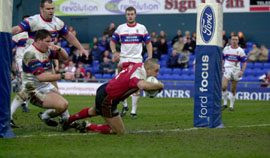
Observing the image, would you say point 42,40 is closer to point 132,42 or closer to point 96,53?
point 132,42

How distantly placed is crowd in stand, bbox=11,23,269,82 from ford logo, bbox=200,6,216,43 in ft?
55.3

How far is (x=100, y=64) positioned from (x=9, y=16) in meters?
22.2

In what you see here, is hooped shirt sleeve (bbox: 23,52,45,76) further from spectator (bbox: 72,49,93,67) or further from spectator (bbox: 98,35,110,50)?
spectator (bbox: 98,35,110,50)

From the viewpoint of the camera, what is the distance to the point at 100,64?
110ft

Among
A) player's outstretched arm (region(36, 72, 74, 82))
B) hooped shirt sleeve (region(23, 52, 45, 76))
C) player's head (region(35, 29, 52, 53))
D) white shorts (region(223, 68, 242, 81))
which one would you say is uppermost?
player's head (region(35, 29, 52, 53))

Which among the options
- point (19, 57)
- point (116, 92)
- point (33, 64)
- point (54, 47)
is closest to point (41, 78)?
point (33, 64)

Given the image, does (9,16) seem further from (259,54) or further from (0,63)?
(259,54)

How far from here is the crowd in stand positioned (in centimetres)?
3159

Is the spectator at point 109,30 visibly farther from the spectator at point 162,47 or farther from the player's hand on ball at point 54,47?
the player's hand on ball at point 54,47

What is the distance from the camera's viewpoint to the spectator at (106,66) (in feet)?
108

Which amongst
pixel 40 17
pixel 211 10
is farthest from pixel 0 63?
pixel 211 10

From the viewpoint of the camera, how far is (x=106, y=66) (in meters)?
33.3

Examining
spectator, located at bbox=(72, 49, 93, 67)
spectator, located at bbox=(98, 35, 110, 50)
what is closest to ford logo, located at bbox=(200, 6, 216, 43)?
spectator, located at bbox=(72, 49, 93, 67)

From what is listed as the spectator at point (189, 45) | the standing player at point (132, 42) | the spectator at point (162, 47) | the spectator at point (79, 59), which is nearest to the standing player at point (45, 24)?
the standing player at point (132, 42)
